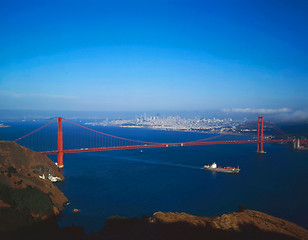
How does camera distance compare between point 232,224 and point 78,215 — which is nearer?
point 232,224

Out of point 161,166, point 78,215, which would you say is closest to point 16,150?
point 78,215

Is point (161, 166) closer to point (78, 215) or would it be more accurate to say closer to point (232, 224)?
point (78, 215)

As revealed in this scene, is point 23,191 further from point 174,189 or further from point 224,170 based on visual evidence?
point 224,170

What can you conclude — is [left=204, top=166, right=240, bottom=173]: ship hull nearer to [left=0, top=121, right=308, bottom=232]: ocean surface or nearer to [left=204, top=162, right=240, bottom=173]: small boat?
[left=204, top=162, right=240, bottom=173]: small boat

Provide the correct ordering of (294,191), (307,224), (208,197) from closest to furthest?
(307,224) < (208,197) < (294,191)

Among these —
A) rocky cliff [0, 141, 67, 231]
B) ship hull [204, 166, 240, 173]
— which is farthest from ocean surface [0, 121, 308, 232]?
rocky cliff [0, 141, 67, 231]

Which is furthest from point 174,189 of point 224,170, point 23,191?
point 23,191

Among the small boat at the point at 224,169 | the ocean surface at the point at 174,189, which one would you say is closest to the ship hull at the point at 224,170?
the small boat at the point at 224,169

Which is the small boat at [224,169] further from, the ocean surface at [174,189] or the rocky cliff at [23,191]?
the rocky cliff at [23,191]
